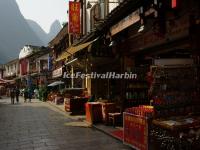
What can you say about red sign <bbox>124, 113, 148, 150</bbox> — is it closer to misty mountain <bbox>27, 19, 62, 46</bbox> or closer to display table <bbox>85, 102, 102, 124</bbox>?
display table <bbox>85, 102, 102, 124</bbox>

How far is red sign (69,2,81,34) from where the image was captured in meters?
23.3

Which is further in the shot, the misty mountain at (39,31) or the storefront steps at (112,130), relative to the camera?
the misty mountain at (39,31)

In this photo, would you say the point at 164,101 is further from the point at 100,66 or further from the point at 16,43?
the point at 16,43

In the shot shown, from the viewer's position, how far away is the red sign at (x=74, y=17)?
23.3 metres

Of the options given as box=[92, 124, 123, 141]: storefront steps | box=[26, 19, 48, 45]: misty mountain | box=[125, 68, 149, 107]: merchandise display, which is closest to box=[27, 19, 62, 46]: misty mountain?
box=[26, 19, 48, 45]: misty mountain

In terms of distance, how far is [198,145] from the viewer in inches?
275

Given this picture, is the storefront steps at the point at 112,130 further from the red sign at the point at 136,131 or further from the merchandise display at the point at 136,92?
the red sign at the point at 136,131

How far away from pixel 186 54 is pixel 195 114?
150 inches

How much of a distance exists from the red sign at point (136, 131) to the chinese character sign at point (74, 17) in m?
15.8

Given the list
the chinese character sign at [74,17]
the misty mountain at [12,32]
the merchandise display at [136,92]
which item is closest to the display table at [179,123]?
the merchandise display at [136,92]

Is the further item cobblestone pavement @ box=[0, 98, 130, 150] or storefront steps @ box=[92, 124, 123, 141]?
storefront steps @ box=[92, 124, 123, 141]

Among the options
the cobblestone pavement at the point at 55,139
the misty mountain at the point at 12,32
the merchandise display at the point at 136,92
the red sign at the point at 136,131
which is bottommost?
the cobblestone pavement at the point at 55,139

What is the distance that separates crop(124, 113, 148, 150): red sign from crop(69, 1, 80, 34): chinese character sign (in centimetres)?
1578

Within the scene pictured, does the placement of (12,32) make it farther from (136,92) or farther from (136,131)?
(136,131)
